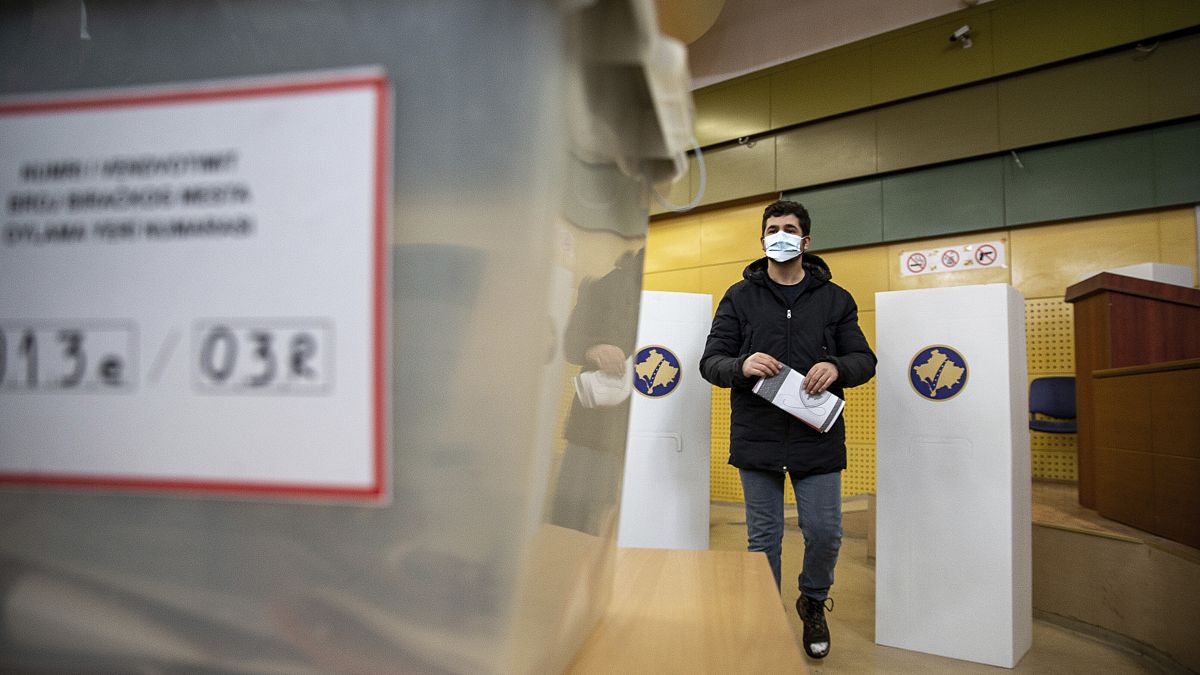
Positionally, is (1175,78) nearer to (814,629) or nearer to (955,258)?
(955,258)

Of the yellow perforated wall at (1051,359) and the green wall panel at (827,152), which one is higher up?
the green wall panel at (827,152)

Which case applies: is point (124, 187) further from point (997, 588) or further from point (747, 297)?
point (997, 588)

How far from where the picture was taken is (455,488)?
0.21 m

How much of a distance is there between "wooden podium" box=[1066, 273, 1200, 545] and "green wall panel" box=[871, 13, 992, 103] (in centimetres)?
179

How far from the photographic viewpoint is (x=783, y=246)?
2.07 meters

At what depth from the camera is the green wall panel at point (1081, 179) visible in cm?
362

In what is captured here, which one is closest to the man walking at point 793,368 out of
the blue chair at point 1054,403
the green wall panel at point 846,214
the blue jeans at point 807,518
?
the blue jeans at point 807,518

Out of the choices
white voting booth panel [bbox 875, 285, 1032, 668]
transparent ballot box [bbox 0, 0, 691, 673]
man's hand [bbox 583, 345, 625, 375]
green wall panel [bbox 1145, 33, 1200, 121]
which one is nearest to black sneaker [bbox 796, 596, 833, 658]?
white voting booth panel [bbox 875, 285, 1032, 668]

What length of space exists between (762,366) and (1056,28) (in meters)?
3.38

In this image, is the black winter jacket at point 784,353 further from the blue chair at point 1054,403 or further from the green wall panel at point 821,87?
the green wall panel at point 821,87

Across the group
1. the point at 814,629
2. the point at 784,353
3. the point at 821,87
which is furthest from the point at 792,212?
the point at 821,87

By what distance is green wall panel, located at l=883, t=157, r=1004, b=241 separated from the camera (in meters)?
4.08

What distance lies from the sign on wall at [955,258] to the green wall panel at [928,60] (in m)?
1.00

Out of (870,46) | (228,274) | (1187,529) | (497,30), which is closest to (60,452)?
(228,274)
